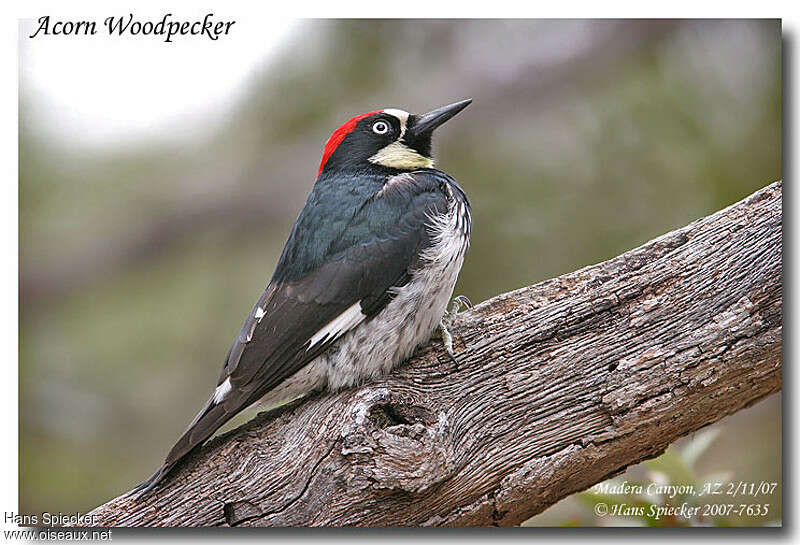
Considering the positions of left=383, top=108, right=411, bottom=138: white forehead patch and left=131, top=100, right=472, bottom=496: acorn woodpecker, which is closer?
left=131, top=100, right=472, bottom=496: acorn woodpecker

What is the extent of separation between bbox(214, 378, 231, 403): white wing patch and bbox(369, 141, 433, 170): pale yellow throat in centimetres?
88

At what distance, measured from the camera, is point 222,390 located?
2258 millimetres

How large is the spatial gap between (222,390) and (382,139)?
98 centimetres

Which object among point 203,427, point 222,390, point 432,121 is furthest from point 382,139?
point 203,427

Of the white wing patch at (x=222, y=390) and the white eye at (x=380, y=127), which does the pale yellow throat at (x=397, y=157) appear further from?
the white wing patch at (x=222, y=390)

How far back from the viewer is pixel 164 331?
300cm

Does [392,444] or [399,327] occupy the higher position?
[399,327]

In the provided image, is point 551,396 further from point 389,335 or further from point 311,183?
point 311,183

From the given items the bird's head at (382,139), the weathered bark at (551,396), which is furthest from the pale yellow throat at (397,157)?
the weathered bark at (551,396)

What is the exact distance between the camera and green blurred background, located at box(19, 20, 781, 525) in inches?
108

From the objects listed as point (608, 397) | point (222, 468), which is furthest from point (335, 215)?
point (608, 397)

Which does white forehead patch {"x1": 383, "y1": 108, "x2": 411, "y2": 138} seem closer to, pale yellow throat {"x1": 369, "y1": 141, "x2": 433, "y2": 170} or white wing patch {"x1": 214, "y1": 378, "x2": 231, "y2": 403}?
pale yellow throat {"x1": 369, "y1": 141, "x2": 433, "y2": 170}

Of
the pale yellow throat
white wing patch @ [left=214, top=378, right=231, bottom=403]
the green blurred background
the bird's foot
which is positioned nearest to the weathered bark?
the bird's foot

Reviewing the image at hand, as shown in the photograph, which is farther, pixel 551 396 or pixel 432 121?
pixel 432 121
